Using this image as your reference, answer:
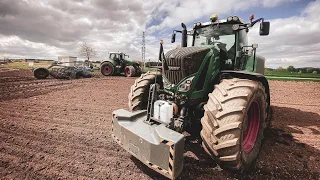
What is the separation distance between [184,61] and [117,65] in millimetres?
17802

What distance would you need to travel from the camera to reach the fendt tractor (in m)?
2.44

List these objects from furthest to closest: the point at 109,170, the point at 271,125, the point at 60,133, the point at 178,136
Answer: the point at 271,125
the point at 60,133
the point at 109,170
the point at 178,136

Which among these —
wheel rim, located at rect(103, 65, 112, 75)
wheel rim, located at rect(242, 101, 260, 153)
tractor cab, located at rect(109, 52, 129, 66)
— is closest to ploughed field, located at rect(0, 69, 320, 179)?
wheel rim, located at rect(242, 101, 260, 153)

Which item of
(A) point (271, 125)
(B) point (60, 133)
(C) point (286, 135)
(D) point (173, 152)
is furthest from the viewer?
(A) point (271, 125)

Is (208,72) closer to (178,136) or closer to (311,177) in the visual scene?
(178,136)

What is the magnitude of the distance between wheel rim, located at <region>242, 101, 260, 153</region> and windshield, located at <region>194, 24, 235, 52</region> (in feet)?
5.01

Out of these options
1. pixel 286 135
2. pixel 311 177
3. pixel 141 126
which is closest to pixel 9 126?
pixel 141 126

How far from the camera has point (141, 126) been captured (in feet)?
9.65

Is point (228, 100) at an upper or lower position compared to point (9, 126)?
upper

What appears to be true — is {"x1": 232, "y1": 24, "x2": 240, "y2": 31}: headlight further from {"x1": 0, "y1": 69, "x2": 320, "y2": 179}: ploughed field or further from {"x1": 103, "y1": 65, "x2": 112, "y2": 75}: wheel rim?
{"x1": 103, "y1": 65, "x2": 112, "y2": 75}: wheel rim

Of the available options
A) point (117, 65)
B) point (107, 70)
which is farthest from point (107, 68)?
point (117, 65)

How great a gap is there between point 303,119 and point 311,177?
373cm

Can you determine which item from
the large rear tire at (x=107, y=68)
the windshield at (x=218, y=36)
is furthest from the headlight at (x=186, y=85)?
the large rear tire at (x=107, y=68)

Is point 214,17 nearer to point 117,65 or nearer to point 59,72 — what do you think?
point 59,72
